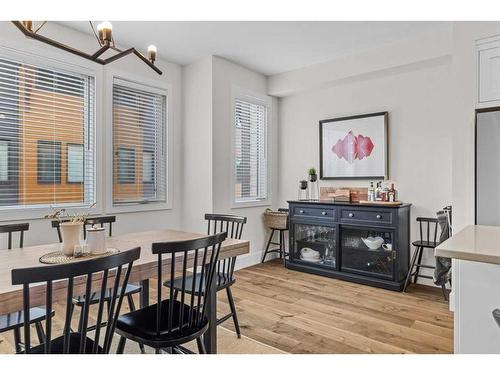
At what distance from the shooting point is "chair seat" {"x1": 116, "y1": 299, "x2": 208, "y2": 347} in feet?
5.12

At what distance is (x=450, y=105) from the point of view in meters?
3.52

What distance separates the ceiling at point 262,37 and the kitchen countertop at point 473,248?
2.35 m

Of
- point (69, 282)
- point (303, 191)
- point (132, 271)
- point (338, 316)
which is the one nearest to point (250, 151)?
point (303, 191)

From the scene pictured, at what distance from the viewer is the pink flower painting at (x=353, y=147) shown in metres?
4.10

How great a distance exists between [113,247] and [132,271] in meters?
0.51

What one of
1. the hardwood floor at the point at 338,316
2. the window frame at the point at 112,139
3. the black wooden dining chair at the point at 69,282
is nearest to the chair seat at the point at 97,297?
the black wooden dining chair at the point at 69,282

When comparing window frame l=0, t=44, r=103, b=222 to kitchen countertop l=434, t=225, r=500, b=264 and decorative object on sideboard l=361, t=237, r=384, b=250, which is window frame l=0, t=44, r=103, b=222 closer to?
decorative object on sideboard l=361, t=237, r=384, b=250

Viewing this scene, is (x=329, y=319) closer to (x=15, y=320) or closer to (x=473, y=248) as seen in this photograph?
(x=473, y=248)

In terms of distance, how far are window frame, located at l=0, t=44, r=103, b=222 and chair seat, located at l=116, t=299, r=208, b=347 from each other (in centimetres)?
180

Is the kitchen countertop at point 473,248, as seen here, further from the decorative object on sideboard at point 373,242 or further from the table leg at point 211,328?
the decorative object on sideboard at point 373,242

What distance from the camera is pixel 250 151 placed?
4625 mm
